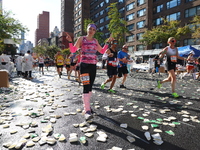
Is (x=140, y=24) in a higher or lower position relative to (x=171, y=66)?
higher

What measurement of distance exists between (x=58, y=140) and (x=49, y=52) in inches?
2869

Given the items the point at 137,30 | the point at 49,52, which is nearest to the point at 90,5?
the point at 49,52

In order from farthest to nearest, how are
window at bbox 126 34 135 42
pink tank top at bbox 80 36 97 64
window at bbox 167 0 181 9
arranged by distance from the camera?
window at bbox 126 34 135 42, window at bbox 167 0 181 9, pink tank top at bbox 80 36 97 64

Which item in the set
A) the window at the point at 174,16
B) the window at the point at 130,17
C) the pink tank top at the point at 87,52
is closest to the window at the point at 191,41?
the window at the point at 174,16

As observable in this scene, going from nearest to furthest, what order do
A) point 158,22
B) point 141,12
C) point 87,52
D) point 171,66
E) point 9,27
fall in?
point 87,52, point 171,66, point 9,27, point 158,22, point 141,12

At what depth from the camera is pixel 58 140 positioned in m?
2.68

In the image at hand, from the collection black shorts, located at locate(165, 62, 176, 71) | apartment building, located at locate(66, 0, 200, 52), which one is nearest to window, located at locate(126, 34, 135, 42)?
apartment building, located at locate(66, 0, 200, 52)

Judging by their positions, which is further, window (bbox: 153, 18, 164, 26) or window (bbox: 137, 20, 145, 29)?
window (bbox: 137, 20, 145, 29)

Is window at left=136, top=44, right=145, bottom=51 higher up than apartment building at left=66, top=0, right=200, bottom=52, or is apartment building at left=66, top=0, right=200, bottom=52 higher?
apartment building at left=66, top=0, right=200, bottom=52

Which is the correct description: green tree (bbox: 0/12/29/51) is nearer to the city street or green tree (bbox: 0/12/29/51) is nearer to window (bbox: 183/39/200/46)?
the city street

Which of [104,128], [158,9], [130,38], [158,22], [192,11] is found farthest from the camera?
[130,38]

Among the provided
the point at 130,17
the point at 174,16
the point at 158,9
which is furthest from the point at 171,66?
the point at 130,17

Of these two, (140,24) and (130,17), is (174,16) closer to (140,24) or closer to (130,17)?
(140,24)

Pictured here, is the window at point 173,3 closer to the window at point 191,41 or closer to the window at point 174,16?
the window at point 174,16
